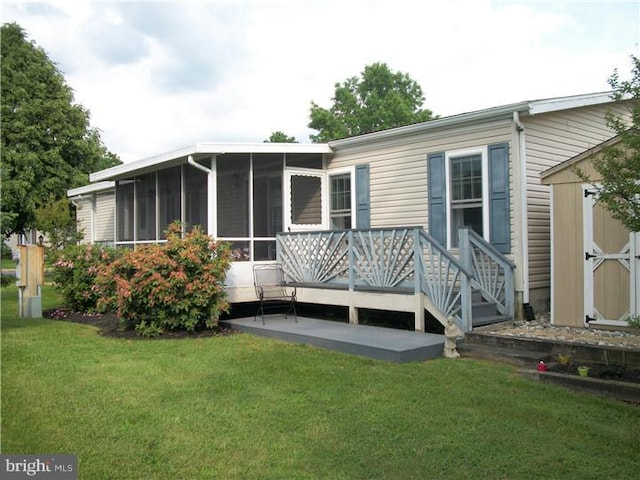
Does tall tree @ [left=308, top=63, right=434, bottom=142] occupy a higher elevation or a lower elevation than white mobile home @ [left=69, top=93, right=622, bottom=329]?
higher

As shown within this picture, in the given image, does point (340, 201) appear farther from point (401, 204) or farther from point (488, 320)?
point (488, 320)

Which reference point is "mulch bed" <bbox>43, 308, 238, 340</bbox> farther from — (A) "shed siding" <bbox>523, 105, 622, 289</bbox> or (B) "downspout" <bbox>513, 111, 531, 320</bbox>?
(A) "shed siding" <bbox>523, 105, 622, 289</bbox>

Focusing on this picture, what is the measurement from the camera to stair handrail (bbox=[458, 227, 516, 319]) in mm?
7801

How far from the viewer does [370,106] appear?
3819 centimetres

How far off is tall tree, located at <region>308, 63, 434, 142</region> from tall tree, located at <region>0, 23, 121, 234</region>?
1654 cm

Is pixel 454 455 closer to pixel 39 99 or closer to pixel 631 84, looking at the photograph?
pixel 631 84

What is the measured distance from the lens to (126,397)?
4992 mm

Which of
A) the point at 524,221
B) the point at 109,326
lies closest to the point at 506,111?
the point at 524,221

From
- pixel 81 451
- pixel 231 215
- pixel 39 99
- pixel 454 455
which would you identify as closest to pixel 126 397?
pixel 81 451

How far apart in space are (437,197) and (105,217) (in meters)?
12.7

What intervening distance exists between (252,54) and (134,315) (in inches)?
225

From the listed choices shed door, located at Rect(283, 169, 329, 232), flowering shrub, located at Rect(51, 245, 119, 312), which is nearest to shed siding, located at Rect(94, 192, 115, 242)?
flowering shrub, located at Rect(51, 245, 119, 312)

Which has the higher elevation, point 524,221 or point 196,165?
point 196,165
